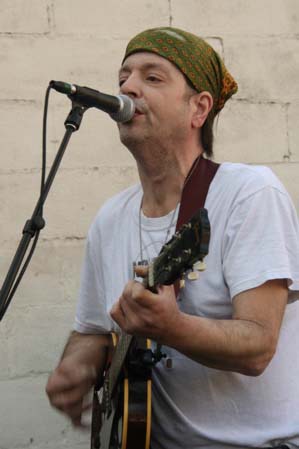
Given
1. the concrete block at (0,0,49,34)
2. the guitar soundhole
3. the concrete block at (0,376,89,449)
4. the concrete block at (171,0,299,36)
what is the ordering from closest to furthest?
the guitar soundhole
the concrete block at (0,376,89,449)
the concrete block at (0,0,49,34)
the concrete block at (171,0,299,36)

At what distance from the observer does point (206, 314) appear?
2.24 m

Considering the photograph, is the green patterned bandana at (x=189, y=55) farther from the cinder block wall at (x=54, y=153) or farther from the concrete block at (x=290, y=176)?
the concrete block at (x=290, y=176)

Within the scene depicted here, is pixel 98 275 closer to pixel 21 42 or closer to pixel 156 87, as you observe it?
pixel 156 87

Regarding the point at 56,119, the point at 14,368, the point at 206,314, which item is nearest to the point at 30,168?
the point at 56,119

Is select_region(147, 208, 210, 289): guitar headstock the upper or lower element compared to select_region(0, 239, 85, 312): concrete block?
upper

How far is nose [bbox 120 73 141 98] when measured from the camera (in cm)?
249

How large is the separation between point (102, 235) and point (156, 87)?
0.51m

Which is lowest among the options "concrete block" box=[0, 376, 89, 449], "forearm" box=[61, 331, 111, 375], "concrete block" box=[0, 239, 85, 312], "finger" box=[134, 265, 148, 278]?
"concrete block" box=[0, 376, 89, 449]

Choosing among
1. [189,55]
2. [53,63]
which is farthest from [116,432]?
[53,63]

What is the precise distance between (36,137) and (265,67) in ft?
3.63

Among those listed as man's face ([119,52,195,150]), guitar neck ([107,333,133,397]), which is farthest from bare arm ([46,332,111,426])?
man's face ([119,52,195,150])

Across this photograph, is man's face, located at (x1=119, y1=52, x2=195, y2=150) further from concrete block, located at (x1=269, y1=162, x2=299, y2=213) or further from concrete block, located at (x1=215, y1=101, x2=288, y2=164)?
concrete block, located at (x1=269, y1=162, x2=299, y2=213)

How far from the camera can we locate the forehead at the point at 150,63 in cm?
258

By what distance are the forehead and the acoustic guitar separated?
74 centimetres
